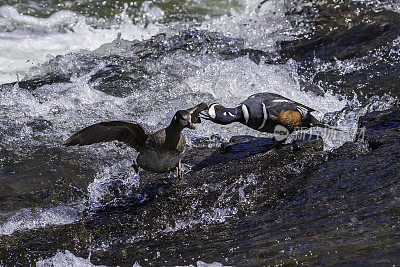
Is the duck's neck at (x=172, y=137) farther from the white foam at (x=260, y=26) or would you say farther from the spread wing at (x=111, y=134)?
the white foam at (x=260, y=26)

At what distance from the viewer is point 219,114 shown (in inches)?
191

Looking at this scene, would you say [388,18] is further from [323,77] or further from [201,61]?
[201,61]

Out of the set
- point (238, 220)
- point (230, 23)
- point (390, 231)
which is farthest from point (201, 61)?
point (390, 231)

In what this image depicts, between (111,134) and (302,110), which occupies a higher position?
(302,110)

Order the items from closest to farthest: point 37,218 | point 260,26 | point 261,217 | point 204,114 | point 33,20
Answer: point 261,217
point 37,218
point 204,114
point 260,26
point 33,20

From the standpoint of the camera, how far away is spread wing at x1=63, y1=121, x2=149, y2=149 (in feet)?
13.4

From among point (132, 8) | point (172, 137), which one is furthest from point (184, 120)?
point (132, 8)

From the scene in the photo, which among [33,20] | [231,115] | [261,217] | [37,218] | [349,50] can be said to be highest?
[349,50]

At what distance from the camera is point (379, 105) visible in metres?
6.10

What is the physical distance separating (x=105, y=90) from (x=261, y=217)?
14.3ft

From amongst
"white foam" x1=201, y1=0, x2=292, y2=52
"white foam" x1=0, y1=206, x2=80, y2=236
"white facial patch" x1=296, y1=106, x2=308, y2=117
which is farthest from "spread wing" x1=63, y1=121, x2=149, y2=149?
Answer: "white foam" x1=201, y1=0, x2=292, y2=52

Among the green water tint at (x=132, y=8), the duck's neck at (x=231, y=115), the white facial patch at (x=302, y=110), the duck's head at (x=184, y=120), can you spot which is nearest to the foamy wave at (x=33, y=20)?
the green water tint at (x=132, y=8)

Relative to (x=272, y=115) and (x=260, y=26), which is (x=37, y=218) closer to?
(x=272, y=115)

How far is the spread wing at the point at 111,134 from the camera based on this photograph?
4.08 meters
